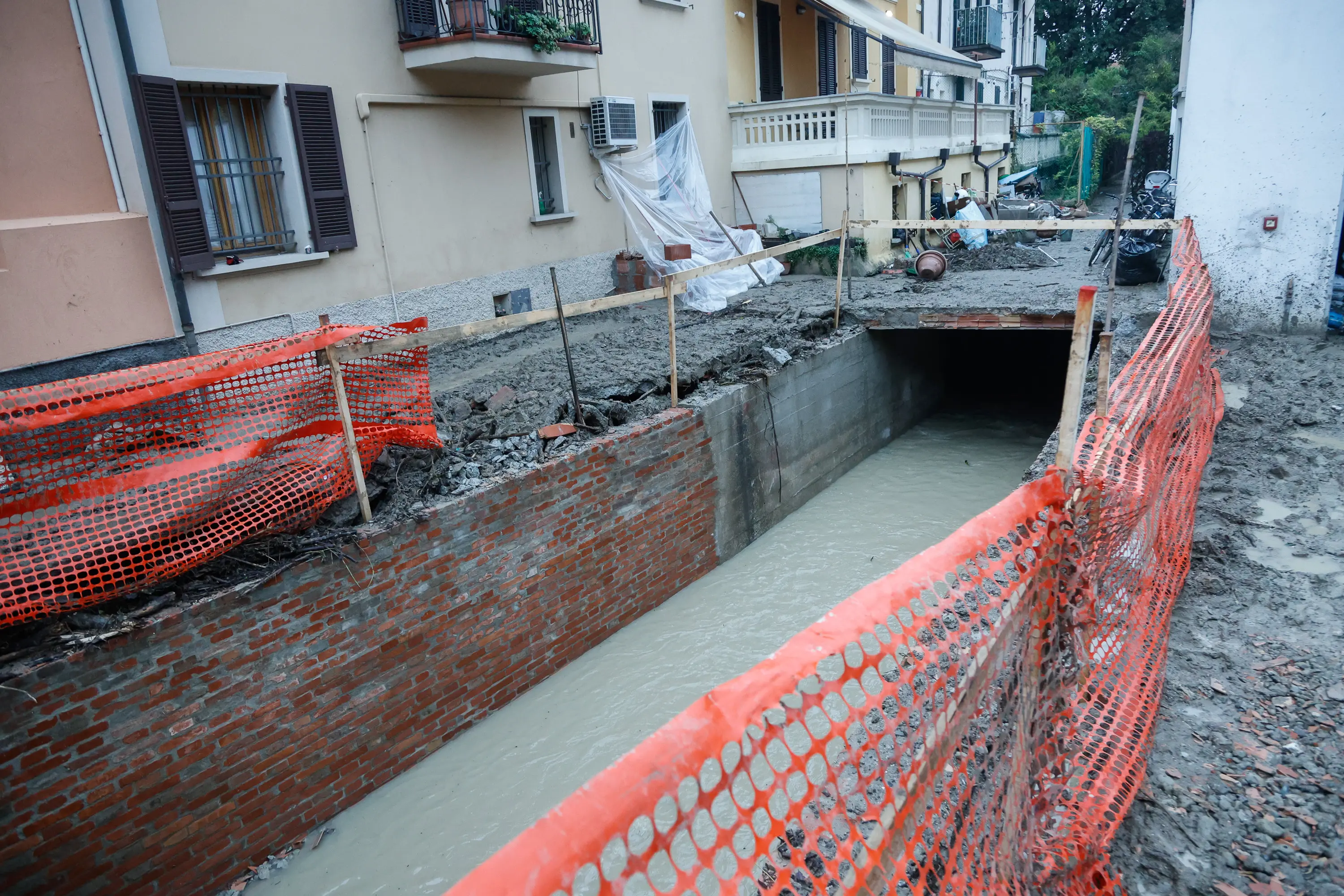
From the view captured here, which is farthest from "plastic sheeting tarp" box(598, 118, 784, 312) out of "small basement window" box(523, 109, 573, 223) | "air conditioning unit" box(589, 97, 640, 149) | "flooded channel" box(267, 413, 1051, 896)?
"flooded channel" box(267, 413, 1051, 896)

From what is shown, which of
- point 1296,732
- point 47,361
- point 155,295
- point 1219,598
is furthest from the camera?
point 155,295

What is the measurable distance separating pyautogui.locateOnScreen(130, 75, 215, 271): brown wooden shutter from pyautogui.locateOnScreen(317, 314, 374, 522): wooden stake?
3333 millimetres

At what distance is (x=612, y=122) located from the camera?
477 inches

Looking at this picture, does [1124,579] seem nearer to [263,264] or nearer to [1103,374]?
[1103,374]

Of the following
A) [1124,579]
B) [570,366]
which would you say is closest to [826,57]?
[570,366]

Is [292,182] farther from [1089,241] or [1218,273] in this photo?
[1089,241]

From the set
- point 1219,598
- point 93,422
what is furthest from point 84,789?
point 1219,598

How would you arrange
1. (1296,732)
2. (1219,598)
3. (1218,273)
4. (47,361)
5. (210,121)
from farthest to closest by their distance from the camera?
(1218,273)
(210,121)
(47,361)
(1219,598)
(1296,732)

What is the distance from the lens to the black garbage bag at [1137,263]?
38.1 ft

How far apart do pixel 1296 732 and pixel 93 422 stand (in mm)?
5911

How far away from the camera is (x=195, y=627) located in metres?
4.50

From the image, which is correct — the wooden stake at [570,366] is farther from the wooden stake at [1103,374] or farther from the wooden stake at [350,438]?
the wooden stake at [1103,374]

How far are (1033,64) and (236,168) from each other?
3246 centimetres

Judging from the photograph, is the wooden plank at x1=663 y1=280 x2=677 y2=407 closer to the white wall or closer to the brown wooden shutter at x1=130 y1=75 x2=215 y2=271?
the brown wooden shutter at x1=130 y1=75 x2=215 y2=271
